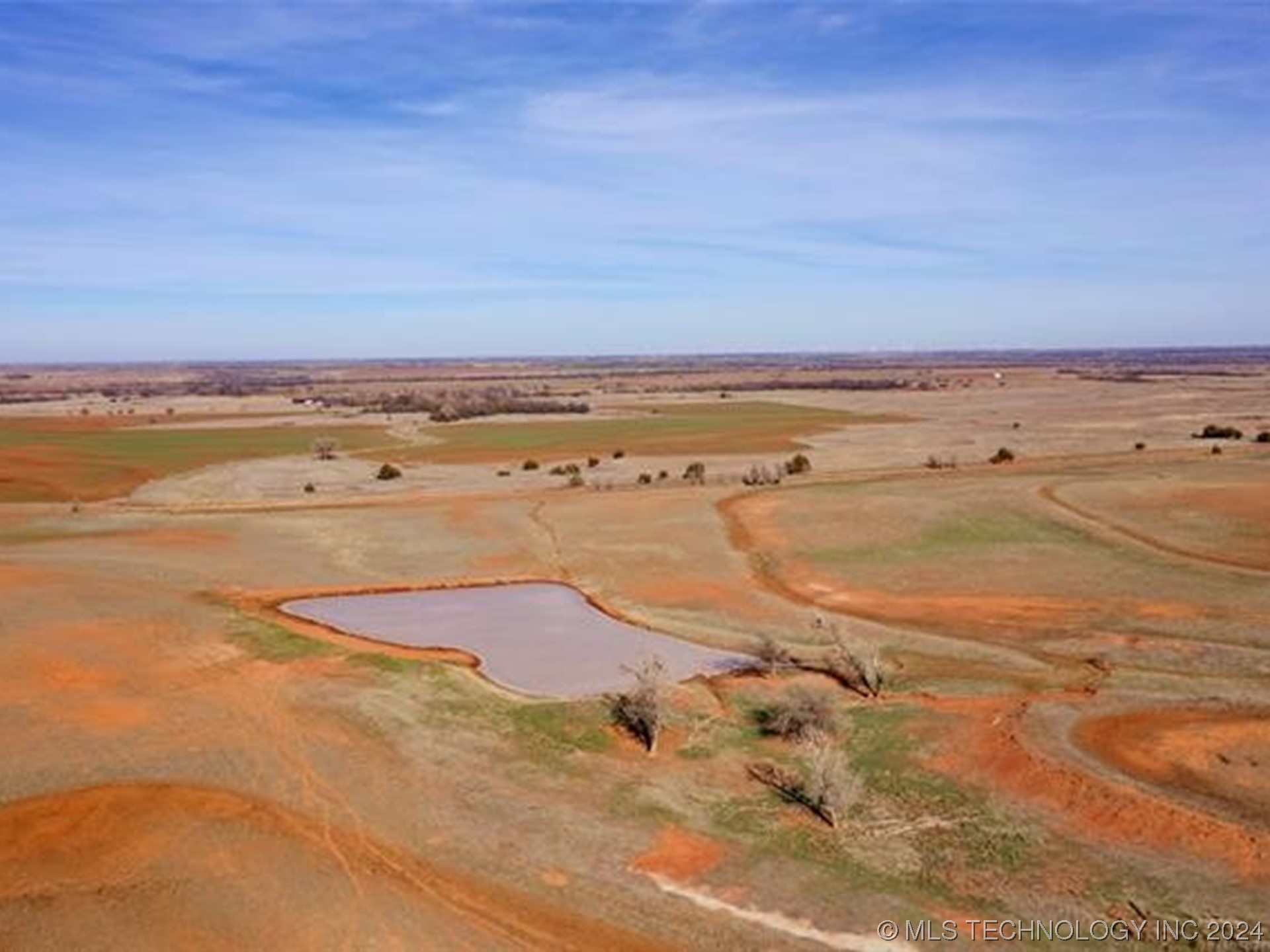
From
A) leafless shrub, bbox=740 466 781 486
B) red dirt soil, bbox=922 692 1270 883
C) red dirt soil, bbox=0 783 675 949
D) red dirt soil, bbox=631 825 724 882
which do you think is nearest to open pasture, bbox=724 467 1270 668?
leafless shrub, bbox=740 466 781 486

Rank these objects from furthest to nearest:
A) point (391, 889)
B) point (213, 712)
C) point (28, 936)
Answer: point (213, 712) < point (391, 889) < point (28, 936)

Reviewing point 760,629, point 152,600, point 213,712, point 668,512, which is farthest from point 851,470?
point 213,712

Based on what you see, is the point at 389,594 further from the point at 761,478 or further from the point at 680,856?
the point at 761,478

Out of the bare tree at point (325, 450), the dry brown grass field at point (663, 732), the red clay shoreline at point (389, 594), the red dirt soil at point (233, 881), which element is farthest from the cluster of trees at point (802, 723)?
the bare tree at point (325, 450)

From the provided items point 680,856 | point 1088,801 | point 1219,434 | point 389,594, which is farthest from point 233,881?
point 1219,434

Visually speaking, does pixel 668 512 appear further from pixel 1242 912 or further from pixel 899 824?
pixel 1242 912

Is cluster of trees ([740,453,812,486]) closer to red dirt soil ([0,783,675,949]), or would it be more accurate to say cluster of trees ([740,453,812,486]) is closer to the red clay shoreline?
the red clay shoreline
